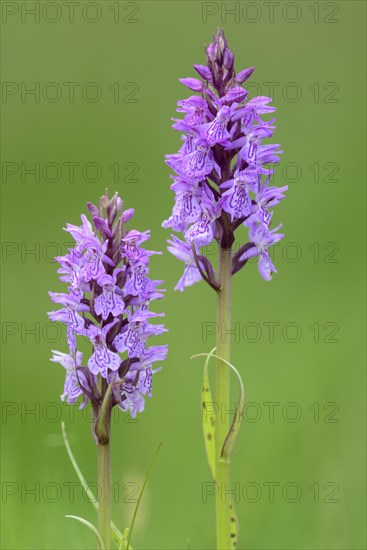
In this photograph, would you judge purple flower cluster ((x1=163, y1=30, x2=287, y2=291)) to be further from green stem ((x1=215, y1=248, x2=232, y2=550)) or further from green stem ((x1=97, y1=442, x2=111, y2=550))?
green stem ((x1=97, y1=442, x2=111, y2=550))

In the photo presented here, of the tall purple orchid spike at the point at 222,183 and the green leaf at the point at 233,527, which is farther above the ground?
the tall purple orchid spike at the point at 222,183

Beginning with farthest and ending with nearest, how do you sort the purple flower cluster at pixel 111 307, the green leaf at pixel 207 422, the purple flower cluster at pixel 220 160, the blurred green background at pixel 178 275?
the blurred green background at pixel 178 275 → the green leaf at pixel 207 422 → the purple flower cluster at pixel 220 160 → the purple flower cluster at pixel 111 307

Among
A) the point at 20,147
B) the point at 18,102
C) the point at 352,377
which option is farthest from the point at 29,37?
the point at 352,377

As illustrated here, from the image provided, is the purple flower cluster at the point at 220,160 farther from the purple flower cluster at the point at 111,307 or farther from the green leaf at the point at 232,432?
the green leaf at the point at 232,432

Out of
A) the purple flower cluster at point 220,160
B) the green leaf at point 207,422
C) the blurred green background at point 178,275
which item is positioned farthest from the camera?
the blurred green background at point 178,275

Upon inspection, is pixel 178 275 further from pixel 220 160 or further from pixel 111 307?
pixel 111 307

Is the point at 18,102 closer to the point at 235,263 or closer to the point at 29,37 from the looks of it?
the point at 29,37

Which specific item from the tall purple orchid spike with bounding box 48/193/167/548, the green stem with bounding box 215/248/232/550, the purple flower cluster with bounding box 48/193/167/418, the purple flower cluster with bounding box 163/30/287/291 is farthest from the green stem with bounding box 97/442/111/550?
the purple flower cluster with bounding box 163/30/287/291

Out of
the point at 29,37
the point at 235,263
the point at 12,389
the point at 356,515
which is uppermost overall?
the point at 29,37

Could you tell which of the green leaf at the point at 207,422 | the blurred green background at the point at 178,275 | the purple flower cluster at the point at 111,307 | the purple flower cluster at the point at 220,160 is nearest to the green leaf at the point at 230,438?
the green leaf at the point at 207,422
